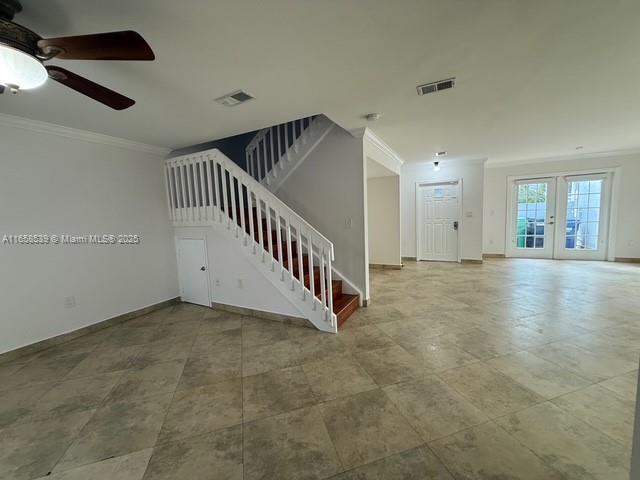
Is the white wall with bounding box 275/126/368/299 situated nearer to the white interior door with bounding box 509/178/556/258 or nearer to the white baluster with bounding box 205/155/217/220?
the white baluster with bounding box 205/155/217/220

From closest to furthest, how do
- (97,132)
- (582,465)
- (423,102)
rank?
(582,465) < (423,102) < (97,132)

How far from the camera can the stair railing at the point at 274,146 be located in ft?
13.4

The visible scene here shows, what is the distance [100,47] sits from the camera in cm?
129

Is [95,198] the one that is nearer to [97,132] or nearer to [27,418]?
[97,132]

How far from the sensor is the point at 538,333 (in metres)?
2.80

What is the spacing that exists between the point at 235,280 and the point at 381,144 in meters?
3.21

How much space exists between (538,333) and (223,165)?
4.35m

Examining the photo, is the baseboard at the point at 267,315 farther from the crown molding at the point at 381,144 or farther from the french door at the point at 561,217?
the french door at the point at 561,217

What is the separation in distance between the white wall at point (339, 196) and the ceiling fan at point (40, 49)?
A: 8.73 feet

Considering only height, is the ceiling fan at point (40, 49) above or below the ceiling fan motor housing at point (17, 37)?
below

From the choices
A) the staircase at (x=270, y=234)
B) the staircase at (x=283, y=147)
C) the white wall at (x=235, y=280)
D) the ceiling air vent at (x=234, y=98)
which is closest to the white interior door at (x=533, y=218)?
the staircase at (x=270, y=234)

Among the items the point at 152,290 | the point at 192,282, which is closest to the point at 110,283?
the point at 152,290

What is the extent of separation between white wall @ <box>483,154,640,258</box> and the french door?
0.64ft

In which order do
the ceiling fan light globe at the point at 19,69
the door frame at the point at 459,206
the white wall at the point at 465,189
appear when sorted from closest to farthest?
the ceiling fan light globe at the point at 19,69, the white wall at the point at 465,189, the door frame at the point at 459,206
